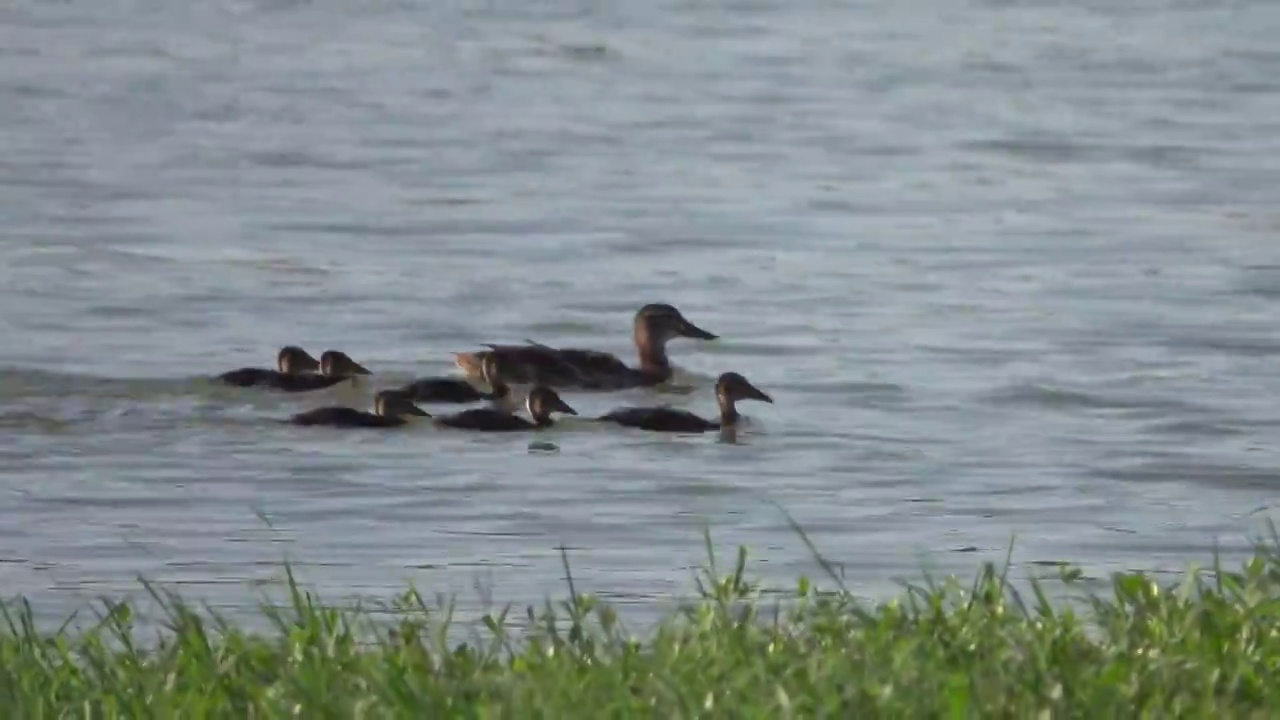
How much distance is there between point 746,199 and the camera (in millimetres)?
19625

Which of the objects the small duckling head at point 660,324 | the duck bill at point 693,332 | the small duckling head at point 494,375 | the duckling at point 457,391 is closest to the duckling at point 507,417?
the duckling at point 457,391

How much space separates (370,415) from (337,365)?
64cm

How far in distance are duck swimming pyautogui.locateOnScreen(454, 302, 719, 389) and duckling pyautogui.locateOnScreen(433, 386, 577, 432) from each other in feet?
1.25

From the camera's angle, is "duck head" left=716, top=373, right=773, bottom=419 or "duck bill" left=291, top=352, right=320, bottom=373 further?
"duck bill" left=291, top=352, right=320, bottom=373

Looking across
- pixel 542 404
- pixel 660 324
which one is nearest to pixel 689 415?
pixel 542 404

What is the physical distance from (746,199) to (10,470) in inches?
331

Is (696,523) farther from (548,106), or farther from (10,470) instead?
(548,106)

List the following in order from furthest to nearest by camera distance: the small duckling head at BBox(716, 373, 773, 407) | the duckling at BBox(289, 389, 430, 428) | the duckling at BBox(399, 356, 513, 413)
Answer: the duckling at BBox(399, 356, 513, 413) → the small duckling head at BBox(716, 373, 773, 407) → the duckling at BBox(289, 389, 430, 428)

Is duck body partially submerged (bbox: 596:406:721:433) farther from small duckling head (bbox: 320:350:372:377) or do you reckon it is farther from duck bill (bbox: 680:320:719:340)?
duck bill (bbox: 680:320:719:340)

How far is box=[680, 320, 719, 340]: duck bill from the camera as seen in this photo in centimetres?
1409

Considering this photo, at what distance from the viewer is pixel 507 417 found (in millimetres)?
12672

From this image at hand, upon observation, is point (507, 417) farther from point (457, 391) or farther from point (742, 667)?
point (742, 667)

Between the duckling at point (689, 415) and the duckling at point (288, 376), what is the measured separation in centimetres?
110

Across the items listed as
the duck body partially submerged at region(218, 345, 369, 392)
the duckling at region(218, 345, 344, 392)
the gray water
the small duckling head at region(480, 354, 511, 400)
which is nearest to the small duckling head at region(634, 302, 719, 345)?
the gray water
